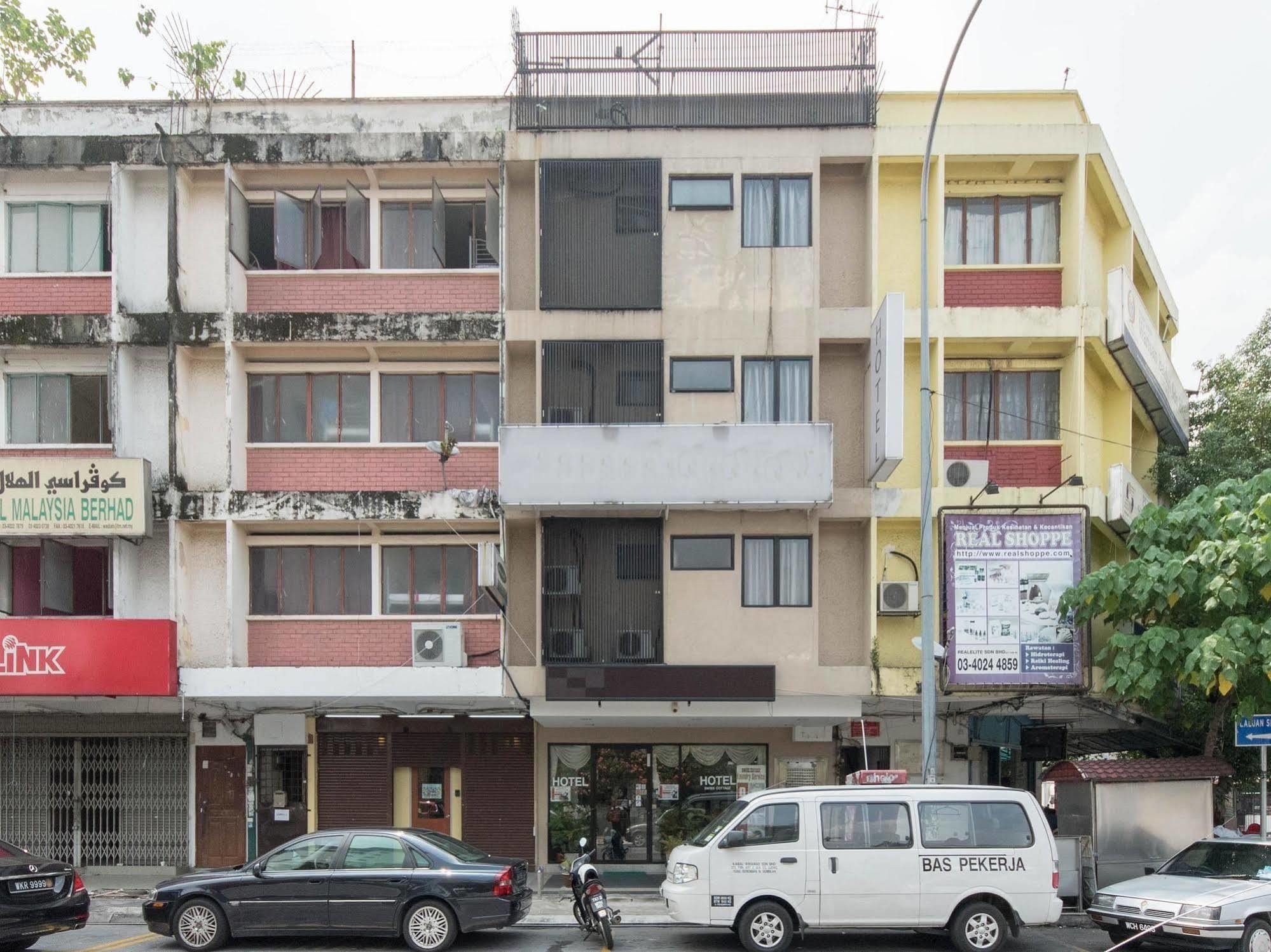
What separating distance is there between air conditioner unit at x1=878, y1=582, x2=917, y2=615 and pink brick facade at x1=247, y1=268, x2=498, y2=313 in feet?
27.3

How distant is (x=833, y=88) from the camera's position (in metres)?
21.5

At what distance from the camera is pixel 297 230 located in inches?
856

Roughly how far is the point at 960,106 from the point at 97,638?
1733cm

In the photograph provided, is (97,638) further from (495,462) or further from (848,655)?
(848,655)

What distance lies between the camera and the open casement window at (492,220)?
21297 mm

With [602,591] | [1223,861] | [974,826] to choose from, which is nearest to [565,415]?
[602,591]

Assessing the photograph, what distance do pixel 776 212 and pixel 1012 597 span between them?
7.62 meters

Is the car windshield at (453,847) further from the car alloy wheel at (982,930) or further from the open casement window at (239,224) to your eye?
the open casement window at (239,224)

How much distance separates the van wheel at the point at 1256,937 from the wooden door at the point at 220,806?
1598cm

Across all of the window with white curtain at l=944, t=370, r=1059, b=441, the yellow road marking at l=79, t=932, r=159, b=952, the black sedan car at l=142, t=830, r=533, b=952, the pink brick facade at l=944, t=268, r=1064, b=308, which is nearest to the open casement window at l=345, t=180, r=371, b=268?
the pink brick facade at l=944, t=268, r=1064, b=308

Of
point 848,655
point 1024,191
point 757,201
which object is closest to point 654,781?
point 848,655

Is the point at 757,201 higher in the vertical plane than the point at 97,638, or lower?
higher

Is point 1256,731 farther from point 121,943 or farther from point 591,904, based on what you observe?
point 121,943

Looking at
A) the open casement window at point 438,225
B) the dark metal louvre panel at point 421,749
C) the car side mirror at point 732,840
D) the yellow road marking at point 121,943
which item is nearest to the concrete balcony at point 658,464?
the open casement window at point 438,225
